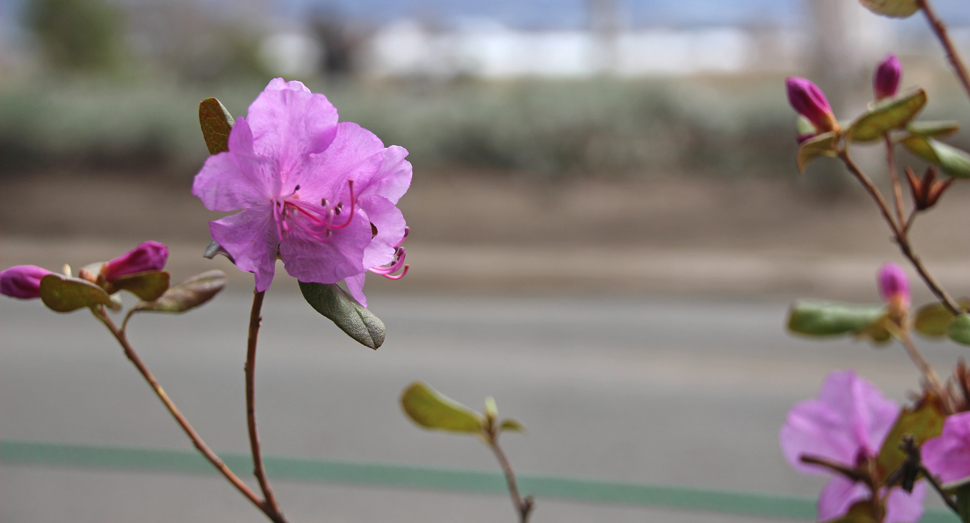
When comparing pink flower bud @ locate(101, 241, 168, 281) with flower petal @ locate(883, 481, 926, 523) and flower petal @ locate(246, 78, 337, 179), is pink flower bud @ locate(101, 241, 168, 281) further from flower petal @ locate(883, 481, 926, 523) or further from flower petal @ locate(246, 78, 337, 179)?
flower petal @ locate(883, 481, 926, 523)

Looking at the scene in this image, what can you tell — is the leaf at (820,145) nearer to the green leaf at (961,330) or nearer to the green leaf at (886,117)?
the green leaf at (886,117)

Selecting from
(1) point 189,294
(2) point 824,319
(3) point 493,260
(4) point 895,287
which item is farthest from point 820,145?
(3) point 493,260

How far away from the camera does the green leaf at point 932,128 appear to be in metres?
0.51

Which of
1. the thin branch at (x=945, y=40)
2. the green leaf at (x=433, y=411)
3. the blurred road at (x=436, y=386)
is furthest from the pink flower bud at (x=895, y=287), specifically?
the blurred road at (x=436, y=386)

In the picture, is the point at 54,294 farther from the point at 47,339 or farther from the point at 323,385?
the point at 47,339

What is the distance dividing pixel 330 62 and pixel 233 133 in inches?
522

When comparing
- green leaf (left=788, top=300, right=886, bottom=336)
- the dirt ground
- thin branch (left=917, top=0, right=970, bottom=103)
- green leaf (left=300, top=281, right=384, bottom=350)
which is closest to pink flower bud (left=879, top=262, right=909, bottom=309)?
green leaf (left=788, top=300, right=886, bottom=336)

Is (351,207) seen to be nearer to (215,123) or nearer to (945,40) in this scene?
(215,123)

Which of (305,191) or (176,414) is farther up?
(305,191)

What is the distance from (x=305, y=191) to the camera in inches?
15.3

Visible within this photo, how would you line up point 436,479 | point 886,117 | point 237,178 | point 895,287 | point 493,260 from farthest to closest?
point 493,260, point 436,479, point 895,287, point 886,117, point 237,178

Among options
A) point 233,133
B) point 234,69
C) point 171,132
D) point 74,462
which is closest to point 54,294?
point 233,133

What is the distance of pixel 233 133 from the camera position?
34cm

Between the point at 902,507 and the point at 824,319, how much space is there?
12cm
